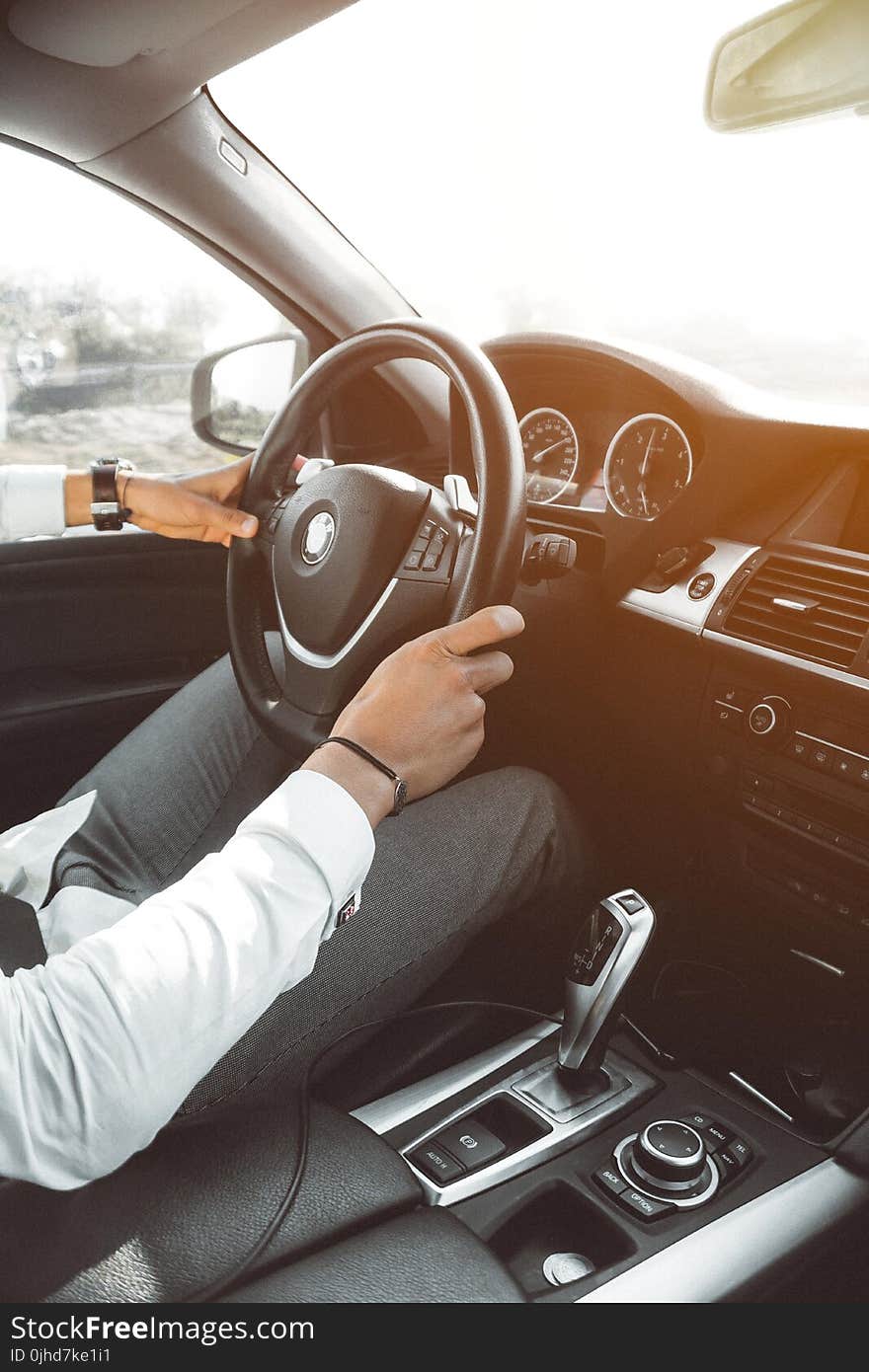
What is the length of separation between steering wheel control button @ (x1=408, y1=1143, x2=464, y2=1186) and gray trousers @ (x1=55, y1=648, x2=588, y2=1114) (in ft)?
0.53

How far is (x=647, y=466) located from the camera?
1.85m

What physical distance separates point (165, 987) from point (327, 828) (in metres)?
0.19

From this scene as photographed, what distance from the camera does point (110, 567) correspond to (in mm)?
2158

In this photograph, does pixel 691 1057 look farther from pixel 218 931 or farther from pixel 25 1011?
pixel 25 1011

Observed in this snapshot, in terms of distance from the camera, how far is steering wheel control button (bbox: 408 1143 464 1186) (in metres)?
1.18

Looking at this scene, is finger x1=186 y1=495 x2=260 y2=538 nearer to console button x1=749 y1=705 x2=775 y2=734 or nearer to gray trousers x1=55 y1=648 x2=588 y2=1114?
gray trousers x1=55 y1=648 x2=588 y2=1114

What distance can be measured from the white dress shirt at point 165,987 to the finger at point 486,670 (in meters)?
0.20

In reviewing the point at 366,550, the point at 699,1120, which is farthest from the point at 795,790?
the point at 366,550

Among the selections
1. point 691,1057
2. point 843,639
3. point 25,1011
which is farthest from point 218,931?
point 843,639

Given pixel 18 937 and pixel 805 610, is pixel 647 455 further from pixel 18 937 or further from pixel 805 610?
pixel 18 937

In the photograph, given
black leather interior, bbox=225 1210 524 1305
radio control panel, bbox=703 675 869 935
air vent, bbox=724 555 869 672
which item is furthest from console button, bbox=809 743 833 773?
black leather interior, bbox=225 1210 524 1305

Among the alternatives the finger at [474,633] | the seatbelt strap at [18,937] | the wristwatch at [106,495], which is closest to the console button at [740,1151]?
the finger at [474,633]

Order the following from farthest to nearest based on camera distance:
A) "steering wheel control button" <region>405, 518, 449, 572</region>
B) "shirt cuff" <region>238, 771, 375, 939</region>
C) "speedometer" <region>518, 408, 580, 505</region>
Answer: "speedometer" <region>518, 408, 580, 505</region> → "steering wheel control button" <region>405, 518, 449, 572</region> → "shirt cuff" <region>238, 771, 375, 939</region>

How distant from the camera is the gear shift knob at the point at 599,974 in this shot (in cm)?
127
